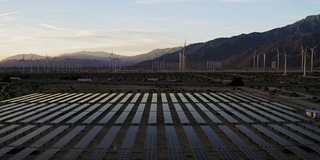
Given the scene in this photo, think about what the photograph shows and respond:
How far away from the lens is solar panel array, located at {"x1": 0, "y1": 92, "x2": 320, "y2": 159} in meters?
24.2

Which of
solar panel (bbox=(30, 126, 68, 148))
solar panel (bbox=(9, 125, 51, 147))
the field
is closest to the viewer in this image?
the field

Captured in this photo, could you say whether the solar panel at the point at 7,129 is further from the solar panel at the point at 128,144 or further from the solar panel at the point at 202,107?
the solar panel at the point at 202,107

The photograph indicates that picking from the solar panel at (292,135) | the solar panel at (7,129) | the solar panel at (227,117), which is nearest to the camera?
the solar panel at (292,135)

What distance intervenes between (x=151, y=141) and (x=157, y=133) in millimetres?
3223

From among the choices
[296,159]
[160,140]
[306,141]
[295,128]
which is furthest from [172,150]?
[295,128]

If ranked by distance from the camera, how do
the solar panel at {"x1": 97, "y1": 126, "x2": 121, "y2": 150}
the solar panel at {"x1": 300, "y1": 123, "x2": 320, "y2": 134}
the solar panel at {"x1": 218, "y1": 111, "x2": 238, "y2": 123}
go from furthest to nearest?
the solar panel at {"x1": 218, "y1": 111, "x2": 238, "y2": 123}, the solar panel at {"x1": 300, "y1": 123, "x2": 320, "y2": 134}, the solar panel at {"x1": 97, "y1": 126, "x2": 121, "y2": 150}

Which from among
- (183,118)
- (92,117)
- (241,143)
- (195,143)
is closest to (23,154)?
(195,143)

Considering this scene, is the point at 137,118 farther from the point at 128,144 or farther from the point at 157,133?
the point at 128,144

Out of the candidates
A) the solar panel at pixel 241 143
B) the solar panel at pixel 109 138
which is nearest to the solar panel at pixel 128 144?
the solar panel at pixel 109 138

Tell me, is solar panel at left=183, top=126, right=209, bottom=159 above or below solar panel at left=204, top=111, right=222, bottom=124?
below

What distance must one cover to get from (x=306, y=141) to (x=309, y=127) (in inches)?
247

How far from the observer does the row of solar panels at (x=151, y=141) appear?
78.2ft

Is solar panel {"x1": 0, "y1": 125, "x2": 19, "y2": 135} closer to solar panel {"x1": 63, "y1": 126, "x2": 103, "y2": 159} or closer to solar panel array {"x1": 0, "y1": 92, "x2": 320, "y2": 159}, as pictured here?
solar panel array {"x1": 0, "y1": 92, "x2": 320, "y2": 159}

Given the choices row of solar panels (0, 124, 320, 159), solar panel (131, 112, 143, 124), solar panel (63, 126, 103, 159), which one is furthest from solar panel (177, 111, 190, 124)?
solar panel (63, 126, 103, 159)
